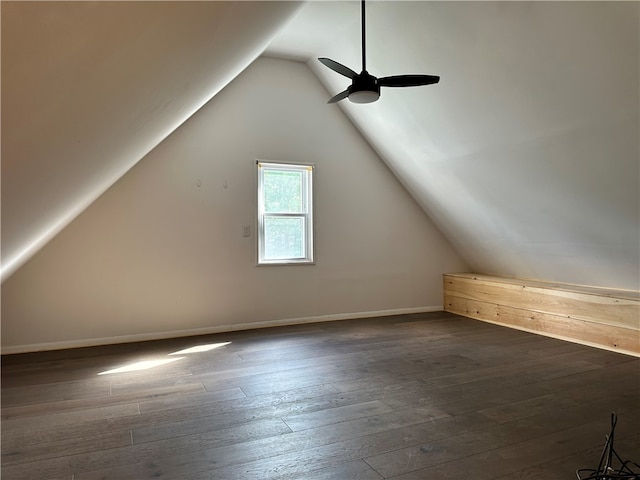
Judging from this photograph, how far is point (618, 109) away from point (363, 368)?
2.65m

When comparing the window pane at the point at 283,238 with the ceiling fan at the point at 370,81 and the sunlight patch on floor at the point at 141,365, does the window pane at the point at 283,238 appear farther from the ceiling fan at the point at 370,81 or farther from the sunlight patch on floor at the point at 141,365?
the ceiling fan at the point at 370,81

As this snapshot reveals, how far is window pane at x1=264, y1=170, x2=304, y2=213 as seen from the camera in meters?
5.09

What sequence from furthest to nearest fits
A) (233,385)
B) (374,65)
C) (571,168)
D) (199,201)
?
(199,201), (374,65), (571,168), (233,385)

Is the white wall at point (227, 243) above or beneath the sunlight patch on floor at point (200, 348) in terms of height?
above

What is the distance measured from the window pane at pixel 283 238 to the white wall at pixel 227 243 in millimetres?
230

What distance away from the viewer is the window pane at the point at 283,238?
5.10m

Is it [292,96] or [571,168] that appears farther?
[292,96]

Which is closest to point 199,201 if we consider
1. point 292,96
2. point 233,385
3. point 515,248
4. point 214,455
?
point 292,96

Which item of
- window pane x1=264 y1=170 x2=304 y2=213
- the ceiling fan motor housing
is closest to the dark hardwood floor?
window pane x1=264 y1=170 x2=304 y2=213

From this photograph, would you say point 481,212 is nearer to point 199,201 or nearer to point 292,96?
point 292,96

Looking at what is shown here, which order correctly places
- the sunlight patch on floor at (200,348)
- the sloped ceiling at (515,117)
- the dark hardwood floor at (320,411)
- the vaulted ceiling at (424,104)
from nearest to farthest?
the vaulted ceiling at (424,104), the dark hardwood floor at (320,411), the sloped ceiling at (515,117), the sunlight patch on floor at (200,348)

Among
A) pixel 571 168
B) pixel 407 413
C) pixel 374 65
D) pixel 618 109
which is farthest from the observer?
pixel 374 65

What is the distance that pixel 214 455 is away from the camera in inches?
83.5

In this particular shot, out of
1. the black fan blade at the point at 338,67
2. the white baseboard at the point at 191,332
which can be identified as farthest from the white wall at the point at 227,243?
the black fan blade at the point at 338,67
